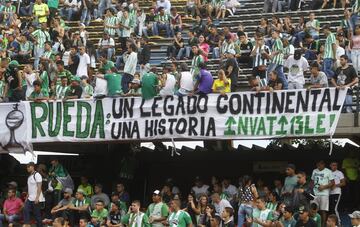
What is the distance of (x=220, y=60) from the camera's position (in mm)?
27234

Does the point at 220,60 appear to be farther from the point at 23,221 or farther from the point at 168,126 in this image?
the point at 23,221

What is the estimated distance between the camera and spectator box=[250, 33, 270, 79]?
25.9 meters

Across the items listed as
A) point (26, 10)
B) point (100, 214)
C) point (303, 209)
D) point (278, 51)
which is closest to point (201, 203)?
point (100, 214)

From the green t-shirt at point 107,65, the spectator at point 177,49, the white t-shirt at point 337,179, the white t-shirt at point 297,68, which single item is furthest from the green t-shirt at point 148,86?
the white t-shirt at point 337,179

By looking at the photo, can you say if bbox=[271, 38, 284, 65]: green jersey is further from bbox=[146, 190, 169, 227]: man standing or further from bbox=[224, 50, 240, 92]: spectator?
bbox=[146, 190, 169, 227]: man standing

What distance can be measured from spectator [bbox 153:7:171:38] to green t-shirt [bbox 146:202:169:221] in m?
8.60

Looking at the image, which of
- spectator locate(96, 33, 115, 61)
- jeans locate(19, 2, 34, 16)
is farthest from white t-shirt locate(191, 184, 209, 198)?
jeans locate(19, 2, 34, 16)

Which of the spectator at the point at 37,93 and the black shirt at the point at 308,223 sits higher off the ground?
the spectator at the point at 37,93

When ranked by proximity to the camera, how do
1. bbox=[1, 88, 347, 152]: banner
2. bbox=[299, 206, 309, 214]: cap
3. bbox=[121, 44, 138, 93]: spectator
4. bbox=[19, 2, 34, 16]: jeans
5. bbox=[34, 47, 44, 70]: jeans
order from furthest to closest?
bbox=[19, 2, 34, 16]: jeans, bbox=[34, 47, 44, 70]: jeans, bbox=[121, 44, 138, 93]: spectator, bbox=[1, 88, 347, 152]: banner, bbox=[299, 206, 309, 214]: cap

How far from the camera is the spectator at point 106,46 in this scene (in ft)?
98.3

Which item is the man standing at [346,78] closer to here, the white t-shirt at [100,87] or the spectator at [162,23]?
the white t-shirt at [100,87]

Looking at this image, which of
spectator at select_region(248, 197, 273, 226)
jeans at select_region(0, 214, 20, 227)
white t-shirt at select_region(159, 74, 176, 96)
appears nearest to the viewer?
spectator at select_region(248, 197, 273, 226)

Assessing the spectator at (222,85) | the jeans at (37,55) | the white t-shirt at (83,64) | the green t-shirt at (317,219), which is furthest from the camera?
the jeans at (37,55)

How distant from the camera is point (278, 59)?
2528cm
